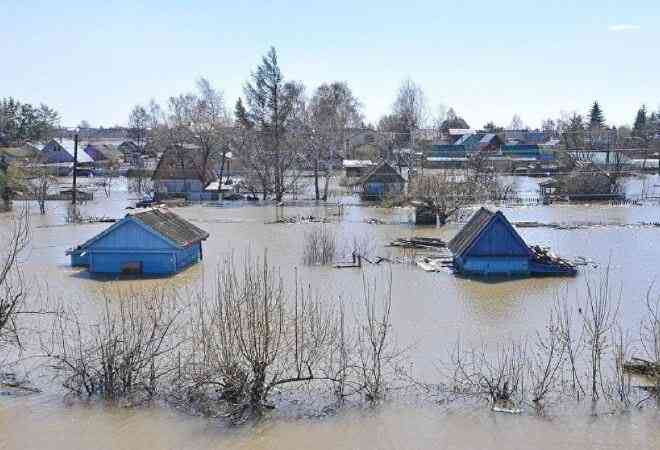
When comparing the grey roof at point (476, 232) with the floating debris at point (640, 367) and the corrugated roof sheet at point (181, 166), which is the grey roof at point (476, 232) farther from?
the corrugated roof sheet at point (181, 166)

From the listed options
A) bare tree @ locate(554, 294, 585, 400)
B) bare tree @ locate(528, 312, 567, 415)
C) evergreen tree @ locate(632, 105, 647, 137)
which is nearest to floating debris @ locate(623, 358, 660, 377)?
bare tree @ locate(554, 294, 585, 400)

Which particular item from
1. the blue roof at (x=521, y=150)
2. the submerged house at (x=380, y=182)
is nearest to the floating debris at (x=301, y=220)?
the submerged house at (x=380, y=182)

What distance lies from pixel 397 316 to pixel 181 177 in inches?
1477

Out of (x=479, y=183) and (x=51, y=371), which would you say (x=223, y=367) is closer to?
(x=51, y=371)

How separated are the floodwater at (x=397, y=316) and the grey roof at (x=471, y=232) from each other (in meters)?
1.23

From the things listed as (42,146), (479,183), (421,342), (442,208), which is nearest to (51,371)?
(421,342)

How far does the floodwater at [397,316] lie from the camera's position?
1023 centimetres

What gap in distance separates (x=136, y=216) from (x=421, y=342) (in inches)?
423

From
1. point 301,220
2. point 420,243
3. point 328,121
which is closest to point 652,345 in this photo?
point 420,243

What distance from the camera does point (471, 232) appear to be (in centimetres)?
2264

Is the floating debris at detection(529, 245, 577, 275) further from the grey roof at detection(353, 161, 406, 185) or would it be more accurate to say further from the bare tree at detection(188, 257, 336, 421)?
the grey roof at detection(353, 161, 406, 185)

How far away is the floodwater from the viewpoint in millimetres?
10227

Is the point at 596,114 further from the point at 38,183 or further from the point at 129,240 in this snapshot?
the point at 129,240

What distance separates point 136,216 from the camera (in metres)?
21.5
